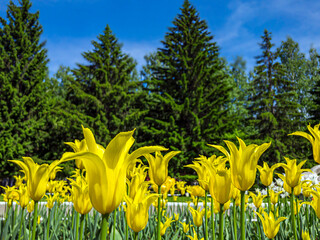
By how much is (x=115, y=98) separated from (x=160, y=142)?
4.79 meters

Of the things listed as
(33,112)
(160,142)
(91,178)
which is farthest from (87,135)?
(33,112)

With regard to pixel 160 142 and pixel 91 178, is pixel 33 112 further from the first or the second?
pixel 91 178

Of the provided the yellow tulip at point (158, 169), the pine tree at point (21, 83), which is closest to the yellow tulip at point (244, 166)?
the yellow tulip at point (158, 169)

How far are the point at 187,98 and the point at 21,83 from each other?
1086cm

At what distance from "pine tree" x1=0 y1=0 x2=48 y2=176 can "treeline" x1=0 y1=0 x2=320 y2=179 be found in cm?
6

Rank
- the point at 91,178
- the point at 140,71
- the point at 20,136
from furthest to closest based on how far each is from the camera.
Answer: the point at 140,71
the point at 20,136
the point at 91,178

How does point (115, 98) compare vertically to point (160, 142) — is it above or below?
above

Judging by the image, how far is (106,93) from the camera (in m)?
18.6

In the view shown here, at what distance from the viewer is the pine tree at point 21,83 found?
15312 millimetres

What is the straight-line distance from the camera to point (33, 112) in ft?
56.3

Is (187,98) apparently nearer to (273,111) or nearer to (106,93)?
(106,93)

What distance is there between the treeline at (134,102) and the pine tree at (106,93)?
2.8 inches

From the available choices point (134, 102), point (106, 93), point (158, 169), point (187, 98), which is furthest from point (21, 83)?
point (158, 169)

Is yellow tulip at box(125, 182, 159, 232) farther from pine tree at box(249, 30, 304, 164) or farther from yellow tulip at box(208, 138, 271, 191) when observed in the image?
pine tree at box(249, 30, 304, 164)
